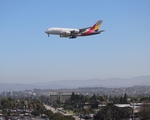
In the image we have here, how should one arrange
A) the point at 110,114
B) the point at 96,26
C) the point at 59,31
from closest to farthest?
the point at 59,31 → the point at 96,26 → the point at 110,114

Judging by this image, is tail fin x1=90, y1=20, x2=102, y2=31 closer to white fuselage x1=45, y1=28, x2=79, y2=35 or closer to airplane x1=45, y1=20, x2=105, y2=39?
airplane x1=45, y1=20, x2=105, y2=39

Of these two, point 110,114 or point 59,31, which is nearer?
point 59,31

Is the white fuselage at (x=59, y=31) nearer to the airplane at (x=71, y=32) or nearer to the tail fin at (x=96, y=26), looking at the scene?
the airplane at (x=71, y=32)

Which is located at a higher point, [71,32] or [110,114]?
[71,32]

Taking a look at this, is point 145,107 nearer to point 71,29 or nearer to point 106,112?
point 106,112

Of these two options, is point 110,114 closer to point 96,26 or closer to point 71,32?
point 96,26

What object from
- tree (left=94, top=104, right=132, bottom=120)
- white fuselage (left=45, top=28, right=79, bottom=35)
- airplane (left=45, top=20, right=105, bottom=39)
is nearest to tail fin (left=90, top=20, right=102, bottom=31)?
airplane (left=45, top=20, right=105, bottom=39)

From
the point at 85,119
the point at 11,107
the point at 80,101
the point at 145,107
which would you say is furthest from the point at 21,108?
the point at 145,107

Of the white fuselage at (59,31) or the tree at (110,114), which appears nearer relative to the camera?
the white fuselage at (59,31)

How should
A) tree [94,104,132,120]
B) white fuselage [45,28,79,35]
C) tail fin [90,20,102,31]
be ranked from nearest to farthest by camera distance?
white fuselage [45,28,79,35], tail fin [90,20,102,31], tree [94,104,132,120]

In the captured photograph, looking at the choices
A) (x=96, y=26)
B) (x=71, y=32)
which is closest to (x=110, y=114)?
(x=96, y=26)

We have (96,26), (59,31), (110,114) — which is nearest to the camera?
(59,31)

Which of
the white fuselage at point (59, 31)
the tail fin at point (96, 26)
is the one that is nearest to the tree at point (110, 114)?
the tail fin at point (96, 26)
